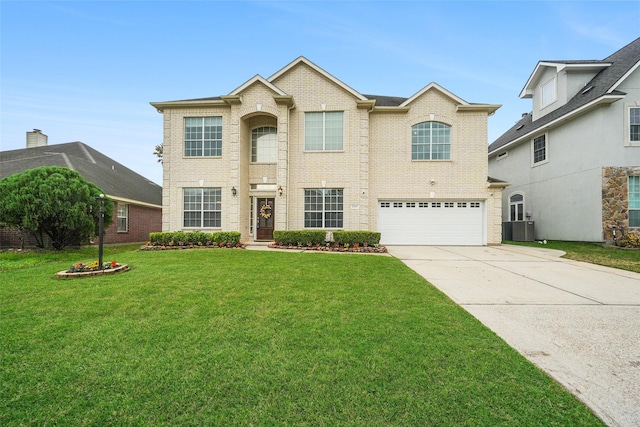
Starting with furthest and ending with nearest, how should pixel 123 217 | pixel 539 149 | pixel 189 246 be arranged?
pixel 539 149, pixel 123 217, pixel 189 246

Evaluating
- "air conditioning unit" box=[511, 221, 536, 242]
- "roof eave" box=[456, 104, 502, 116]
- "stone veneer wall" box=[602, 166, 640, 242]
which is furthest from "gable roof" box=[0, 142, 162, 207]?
"stone veneer wall" box=[602, 166, 640, 242]

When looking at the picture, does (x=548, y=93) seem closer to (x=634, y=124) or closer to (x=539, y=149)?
(x=539, y=149)

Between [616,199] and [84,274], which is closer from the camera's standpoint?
[84,274]

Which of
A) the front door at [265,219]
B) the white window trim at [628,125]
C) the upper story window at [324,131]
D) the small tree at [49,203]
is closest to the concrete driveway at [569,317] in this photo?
the upper story window at [324,131]

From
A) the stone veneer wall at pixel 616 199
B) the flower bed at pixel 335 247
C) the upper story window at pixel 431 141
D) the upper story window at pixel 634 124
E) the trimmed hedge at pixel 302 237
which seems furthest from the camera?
the upper story window at pixel 431 141

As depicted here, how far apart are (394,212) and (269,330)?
1127 centimetres

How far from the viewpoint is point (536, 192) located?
639 inches

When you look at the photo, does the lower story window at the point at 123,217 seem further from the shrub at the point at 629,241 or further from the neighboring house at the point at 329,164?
the shrub at the point at 629,241

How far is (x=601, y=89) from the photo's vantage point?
1288 centimetres

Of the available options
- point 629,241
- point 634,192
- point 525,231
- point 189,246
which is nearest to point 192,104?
point 189,246

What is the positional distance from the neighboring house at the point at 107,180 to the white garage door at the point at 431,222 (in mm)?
13943

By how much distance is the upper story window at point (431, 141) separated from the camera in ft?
44.8

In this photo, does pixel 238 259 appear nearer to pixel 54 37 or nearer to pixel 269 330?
pixel 269 330

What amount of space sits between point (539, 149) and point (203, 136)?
18.8 metres
